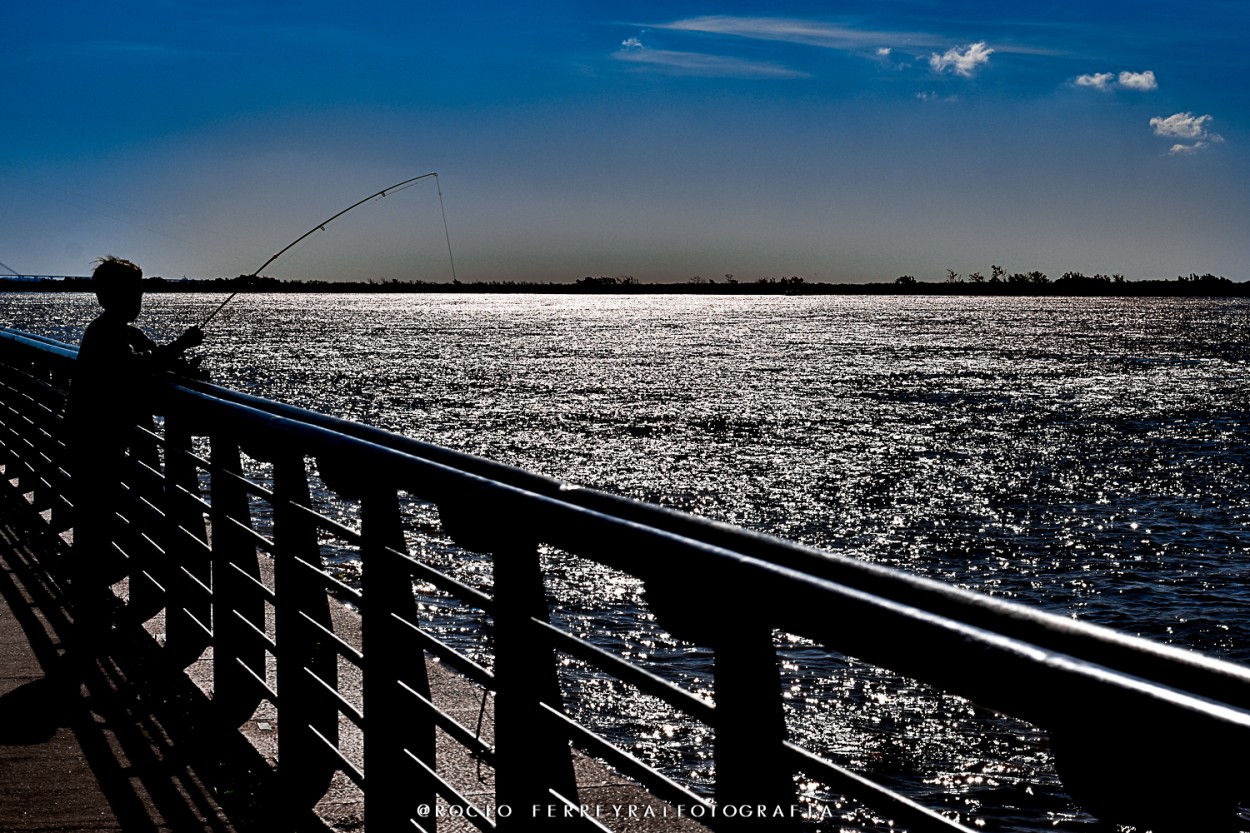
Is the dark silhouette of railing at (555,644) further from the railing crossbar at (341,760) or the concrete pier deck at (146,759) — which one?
the concrete pier deck at (146,759)

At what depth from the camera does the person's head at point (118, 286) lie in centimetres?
546

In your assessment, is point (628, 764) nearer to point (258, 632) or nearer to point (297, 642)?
point (297, 642)

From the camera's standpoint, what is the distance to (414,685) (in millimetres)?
2893

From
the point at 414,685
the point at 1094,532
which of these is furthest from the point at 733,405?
the point at 414,685

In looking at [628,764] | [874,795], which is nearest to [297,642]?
[628,764]

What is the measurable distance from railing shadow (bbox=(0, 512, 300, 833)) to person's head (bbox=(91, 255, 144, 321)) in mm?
1416

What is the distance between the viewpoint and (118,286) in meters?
5.49

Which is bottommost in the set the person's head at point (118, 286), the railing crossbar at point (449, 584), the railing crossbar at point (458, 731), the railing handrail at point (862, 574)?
the railing crossbar at point (458, 731)

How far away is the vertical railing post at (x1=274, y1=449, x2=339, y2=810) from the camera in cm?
343

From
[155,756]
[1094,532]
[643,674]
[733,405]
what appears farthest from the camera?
[733,405]

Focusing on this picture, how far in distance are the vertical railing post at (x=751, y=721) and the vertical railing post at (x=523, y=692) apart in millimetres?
631

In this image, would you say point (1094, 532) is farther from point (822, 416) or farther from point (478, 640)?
point (822, 416)

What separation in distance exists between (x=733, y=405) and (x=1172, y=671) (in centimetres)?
3739

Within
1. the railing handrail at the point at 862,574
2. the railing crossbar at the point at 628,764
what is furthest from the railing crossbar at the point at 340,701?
the railing crossbar at the point at 628,764
